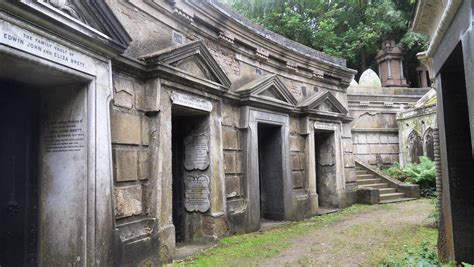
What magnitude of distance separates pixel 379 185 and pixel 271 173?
5.37 m

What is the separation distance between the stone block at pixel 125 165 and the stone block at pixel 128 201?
126mm

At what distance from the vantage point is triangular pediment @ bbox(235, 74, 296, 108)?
7.11 metres

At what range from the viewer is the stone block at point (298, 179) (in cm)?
858

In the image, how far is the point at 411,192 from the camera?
1153 centimetres

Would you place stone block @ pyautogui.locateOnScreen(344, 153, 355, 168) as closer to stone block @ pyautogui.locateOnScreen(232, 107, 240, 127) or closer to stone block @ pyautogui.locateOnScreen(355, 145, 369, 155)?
stone block @ pyautogui.locateOnScreen(232, 107, 240, 127)

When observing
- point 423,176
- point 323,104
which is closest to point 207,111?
point 323,104

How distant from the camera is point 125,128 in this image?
4.64 meters

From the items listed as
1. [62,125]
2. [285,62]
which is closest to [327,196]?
[285,62]

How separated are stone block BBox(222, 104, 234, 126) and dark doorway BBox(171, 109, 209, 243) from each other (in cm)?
65

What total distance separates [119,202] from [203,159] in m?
1.96

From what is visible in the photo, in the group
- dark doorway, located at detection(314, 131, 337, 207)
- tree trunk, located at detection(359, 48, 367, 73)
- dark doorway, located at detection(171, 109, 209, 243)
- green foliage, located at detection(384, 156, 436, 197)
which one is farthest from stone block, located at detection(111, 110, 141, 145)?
tree trunk, located at detection(359, 48, 367, 73)

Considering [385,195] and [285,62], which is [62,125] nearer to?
[285,62]

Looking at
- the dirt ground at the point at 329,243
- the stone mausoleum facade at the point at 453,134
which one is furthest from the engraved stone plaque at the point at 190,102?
the stone mausoleum facade at the point at 453,134

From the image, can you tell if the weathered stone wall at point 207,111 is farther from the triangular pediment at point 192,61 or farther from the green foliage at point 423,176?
the green foliage at point 423,176
